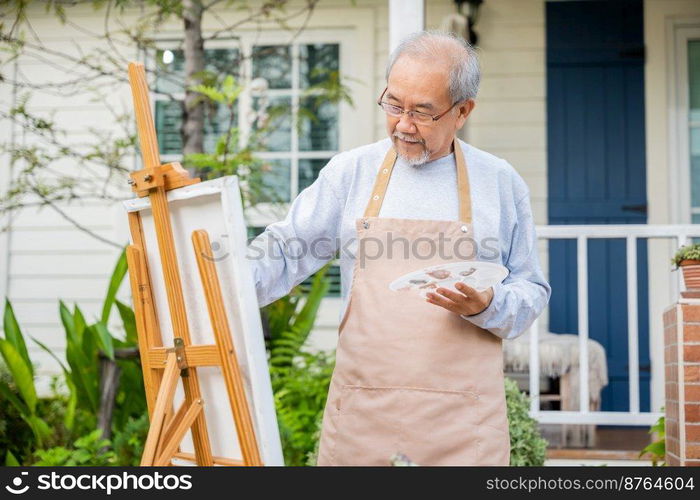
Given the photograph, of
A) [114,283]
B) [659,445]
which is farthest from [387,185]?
[114,283]

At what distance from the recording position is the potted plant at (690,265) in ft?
11.7

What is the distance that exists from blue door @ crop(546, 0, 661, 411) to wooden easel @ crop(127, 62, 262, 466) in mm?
4324

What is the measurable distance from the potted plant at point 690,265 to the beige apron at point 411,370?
1.74 meters

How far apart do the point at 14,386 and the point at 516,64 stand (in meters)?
3.78

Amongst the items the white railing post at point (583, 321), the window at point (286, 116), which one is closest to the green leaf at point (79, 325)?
the window at point (286, 116)

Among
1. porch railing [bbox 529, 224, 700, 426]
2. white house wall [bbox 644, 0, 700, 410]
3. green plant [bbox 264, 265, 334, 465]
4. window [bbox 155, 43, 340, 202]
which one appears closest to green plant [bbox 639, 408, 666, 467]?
porch railing [bbox 529, 224, 700, 426]

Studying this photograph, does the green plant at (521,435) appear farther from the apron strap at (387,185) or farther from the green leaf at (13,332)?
the green leaf at (13,332)

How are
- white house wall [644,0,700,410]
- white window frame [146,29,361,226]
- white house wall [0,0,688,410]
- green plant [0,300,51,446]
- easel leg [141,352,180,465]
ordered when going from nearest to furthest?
easel leg [141,352,180,465]
green plant [0,300,51,446]
white house wall [644,0,700,410]
white house wall [0,0,688,410]
white window frame [146,29,361,226]

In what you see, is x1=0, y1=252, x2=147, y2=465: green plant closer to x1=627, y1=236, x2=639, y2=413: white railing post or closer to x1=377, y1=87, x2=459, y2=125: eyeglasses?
x1=627, y1=236, x2=639, y2=413: white railing post

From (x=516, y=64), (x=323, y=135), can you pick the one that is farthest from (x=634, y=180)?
(x=323, y=135)

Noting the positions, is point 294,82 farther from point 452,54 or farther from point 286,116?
point 452,54

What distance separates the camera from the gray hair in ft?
6.83

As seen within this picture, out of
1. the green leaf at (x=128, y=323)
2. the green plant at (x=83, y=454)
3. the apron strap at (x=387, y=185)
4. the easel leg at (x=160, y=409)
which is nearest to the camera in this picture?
the easel leg at (x=160, y=409)

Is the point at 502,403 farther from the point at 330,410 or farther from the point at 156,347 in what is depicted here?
the point at 156,347
